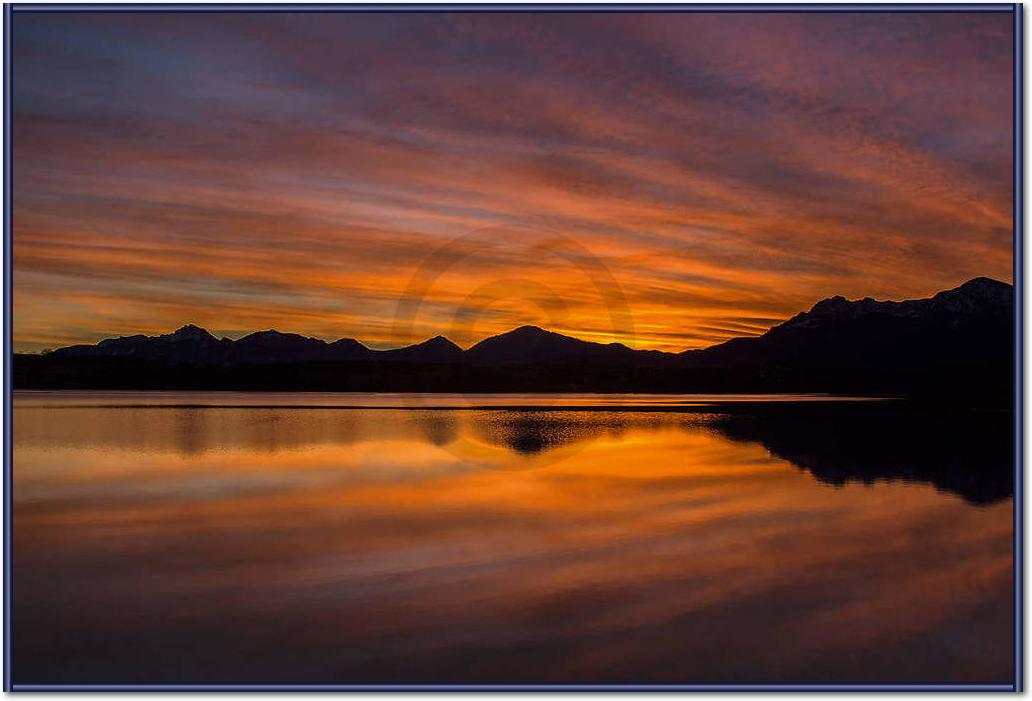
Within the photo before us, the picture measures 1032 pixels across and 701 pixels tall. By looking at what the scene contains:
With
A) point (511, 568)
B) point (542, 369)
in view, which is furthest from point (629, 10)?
point (542, 369)

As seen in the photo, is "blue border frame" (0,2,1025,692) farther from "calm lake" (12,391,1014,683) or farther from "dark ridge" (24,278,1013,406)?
"dark ridge" (24,278,1013,406)

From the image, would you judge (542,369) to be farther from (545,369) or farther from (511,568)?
(511,568)

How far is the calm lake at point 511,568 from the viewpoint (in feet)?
27.6

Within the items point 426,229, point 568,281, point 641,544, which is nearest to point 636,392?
point 568,281

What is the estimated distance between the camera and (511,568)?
37.3ft

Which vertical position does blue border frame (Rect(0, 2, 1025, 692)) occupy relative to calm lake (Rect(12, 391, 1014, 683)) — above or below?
above

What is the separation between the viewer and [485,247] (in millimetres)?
24188

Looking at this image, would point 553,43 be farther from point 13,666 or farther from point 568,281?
point 568,281

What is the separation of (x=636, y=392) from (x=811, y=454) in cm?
6964

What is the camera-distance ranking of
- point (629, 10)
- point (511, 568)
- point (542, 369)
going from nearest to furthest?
point (629, 10)
point (511, 568)
point (542, 369)

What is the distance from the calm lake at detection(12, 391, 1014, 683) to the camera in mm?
8414

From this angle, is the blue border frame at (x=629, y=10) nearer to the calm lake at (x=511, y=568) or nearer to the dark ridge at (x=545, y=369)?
the calm lake at (x=511, y=568)

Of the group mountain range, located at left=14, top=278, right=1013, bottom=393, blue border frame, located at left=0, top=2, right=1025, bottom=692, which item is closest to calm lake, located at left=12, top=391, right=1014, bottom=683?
blue border frame, located at left=0, top=2, right=1025, bottom=692

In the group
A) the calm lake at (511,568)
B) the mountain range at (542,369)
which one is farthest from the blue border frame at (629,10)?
the mountain range at (542,369)
